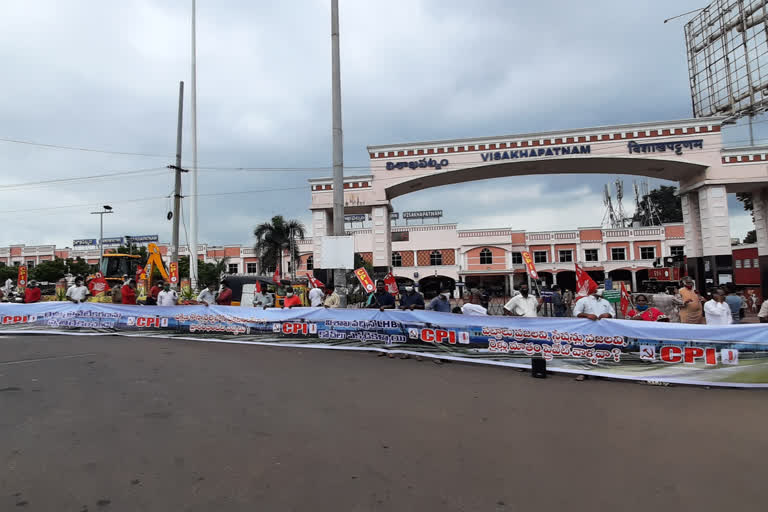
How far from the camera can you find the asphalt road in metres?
3.11

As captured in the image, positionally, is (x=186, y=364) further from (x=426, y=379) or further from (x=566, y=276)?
(x=566, y=276)

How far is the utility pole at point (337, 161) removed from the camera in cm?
1098

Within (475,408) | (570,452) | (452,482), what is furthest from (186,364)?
(570,452)

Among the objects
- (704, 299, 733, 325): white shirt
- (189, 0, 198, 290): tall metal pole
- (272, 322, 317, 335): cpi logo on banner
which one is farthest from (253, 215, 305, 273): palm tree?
(704, 299, 733, 325): white shirt

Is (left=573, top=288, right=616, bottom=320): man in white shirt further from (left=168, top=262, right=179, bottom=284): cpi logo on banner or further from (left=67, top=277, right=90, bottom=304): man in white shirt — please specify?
(left=168, top=262, right=179, bottom=284): cpi logo on banner

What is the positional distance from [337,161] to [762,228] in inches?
729

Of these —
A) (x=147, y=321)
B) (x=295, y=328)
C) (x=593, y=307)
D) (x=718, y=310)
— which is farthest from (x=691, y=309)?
(x=147, y=321)

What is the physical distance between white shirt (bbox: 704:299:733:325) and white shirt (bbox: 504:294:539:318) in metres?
3.31

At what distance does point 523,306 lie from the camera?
8.23m

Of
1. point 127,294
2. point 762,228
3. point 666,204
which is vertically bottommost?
point 127,294

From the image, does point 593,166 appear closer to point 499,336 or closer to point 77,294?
point 499,336

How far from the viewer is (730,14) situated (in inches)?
907

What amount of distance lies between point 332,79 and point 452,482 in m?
10.7

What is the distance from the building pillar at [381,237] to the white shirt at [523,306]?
1059 centimetres
